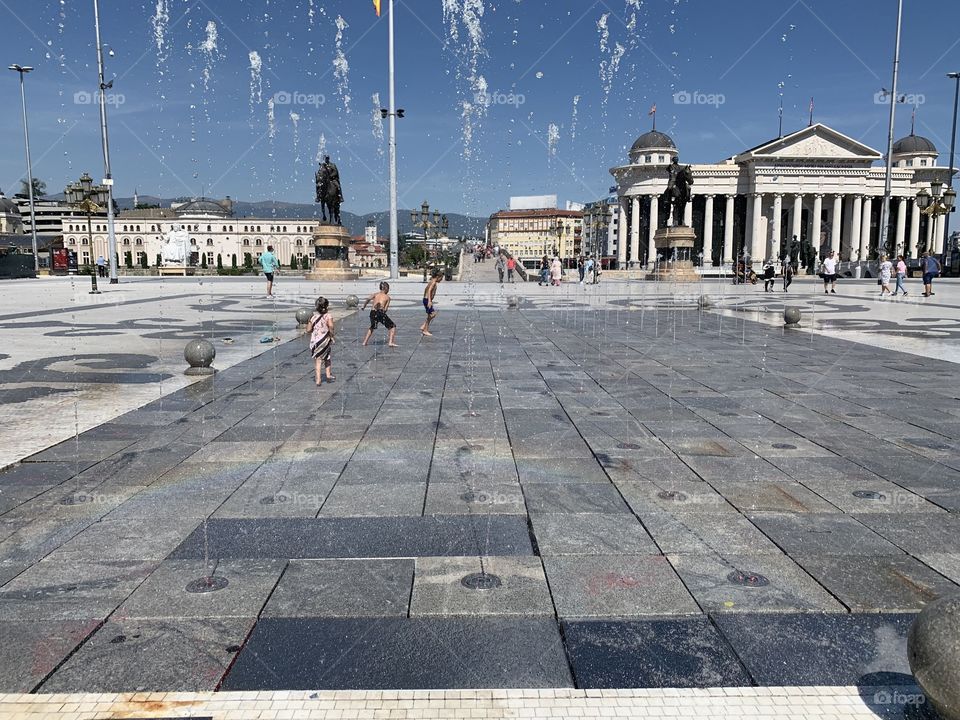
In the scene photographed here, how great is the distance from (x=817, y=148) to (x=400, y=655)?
319 feet

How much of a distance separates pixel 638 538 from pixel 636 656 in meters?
1.38

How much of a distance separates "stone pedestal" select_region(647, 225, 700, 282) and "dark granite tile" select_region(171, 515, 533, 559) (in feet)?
147

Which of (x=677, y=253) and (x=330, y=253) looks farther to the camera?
(x=677, y=253)

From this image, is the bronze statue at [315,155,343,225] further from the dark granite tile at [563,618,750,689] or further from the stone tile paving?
the dark granite tile at [563,618,750,689]

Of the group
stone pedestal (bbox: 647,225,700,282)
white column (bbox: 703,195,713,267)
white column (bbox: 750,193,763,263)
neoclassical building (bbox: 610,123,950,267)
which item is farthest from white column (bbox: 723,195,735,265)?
stone pedestal (bbox: 647,225,700,282)

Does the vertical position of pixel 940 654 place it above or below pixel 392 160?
below

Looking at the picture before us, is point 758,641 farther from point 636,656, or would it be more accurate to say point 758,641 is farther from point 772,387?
point 772,387

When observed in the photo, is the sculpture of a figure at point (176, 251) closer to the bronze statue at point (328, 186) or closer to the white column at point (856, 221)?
the bronze statue at point (328, 186)

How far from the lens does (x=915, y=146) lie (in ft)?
313

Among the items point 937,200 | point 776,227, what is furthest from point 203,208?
point 937,200

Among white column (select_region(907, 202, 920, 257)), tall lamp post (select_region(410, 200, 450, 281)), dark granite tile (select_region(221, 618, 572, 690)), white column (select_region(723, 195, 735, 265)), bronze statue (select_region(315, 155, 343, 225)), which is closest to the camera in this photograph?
dark granite tile (select_region(221, 618, 572, 690))

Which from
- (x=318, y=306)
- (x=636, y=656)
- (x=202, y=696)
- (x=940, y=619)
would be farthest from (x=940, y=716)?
(x=318, y=306)

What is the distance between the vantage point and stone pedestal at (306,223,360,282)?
4384 cm

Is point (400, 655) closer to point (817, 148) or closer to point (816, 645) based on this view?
point (816, 645)
